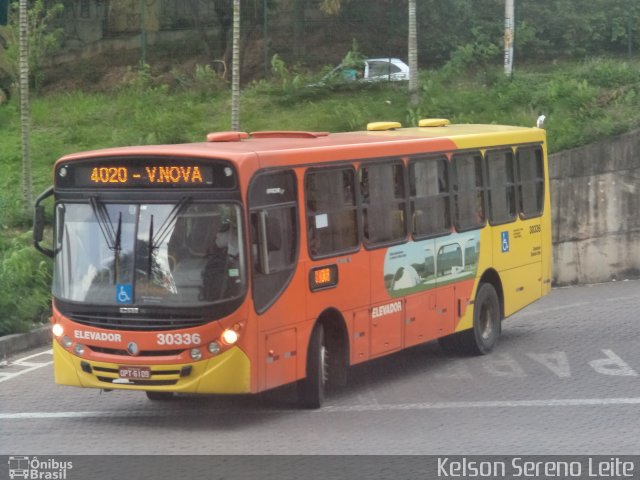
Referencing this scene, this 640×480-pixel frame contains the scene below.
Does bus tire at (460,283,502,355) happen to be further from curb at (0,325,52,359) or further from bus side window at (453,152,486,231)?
curb at (0,325,52,359)

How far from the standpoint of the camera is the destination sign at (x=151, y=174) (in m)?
11.4

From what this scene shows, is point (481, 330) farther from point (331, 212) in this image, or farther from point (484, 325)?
point (331, 212)

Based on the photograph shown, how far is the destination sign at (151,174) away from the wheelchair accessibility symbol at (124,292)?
0.89 meters

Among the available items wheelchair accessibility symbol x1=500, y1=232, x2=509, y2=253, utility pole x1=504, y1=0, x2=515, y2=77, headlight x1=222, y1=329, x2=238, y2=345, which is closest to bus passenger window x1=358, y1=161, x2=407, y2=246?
headlight x1=222, y1=329, x2=238, y2=345

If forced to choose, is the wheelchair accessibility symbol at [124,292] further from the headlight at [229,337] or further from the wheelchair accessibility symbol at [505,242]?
the wheelchair accessibility symbol at [505,242]

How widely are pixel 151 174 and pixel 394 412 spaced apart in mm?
3171

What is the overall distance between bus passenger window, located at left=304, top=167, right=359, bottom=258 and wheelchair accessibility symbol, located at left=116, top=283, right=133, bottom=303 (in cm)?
183

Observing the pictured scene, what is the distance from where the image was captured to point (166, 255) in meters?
11.4

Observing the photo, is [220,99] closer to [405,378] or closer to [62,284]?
[405,378]

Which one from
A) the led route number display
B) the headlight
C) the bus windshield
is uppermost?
the led route number display
